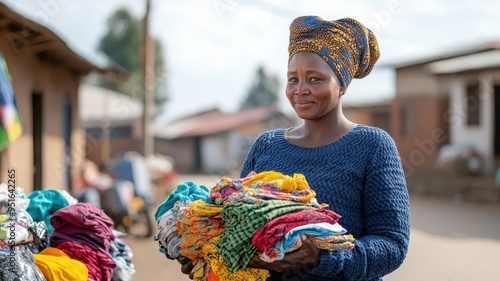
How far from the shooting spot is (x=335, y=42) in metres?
2.08

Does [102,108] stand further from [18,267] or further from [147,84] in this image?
[18,267]

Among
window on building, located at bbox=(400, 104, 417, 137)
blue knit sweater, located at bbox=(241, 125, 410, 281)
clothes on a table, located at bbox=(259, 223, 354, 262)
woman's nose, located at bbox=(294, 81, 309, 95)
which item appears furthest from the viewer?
window on building, located at bbox=(400, 104, 417, 137)

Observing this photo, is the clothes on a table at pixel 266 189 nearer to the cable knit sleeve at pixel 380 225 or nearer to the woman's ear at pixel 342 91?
the cable knit sleeve at pixel 380 225

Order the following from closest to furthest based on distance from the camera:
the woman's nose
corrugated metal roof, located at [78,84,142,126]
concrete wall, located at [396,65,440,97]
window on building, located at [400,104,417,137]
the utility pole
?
the woman's nose
the utility pole
concrete wall, located at [396,65,440,97]
window on building, located at [400,104,417,137]
corrugated metal roof, located at [78,84,142,126]

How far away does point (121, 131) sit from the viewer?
3872 centimetres

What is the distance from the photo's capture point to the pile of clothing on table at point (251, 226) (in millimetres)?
1818

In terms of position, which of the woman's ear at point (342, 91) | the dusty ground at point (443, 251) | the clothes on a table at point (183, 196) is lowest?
the dusty ground at point (443, 251)

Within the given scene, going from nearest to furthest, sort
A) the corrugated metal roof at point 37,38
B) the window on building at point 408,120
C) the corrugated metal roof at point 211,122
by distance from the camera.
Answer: the corrugated metal roof at point 37,38, the window on building at point 408,120, the corrugated metal roof at point 211,122

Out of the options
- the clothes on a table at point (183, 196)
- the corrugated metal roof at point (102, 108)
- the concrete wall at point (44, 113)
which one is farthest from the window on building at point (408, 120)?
the clothes on a table at point (183, 196)

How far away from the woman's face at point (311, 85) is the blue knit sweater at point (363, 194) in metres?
0.13

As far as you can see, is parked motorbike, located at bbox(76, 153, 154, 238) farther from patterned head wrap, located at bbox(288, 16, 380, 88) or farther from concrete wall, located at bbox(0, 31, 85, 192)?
patterned head wrap, located at bbox(288, 16, 380, 88)

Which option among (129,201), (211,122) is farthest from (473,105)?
(211,122)

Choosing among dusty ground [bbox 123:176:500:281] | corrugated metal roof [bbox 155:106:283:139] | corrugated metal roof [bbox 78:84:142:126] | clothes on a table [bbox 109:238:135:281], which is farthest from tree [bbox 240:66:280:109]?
clothes on a table [bbox 109:238:135:281]

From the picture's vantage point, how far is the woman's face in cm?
205
